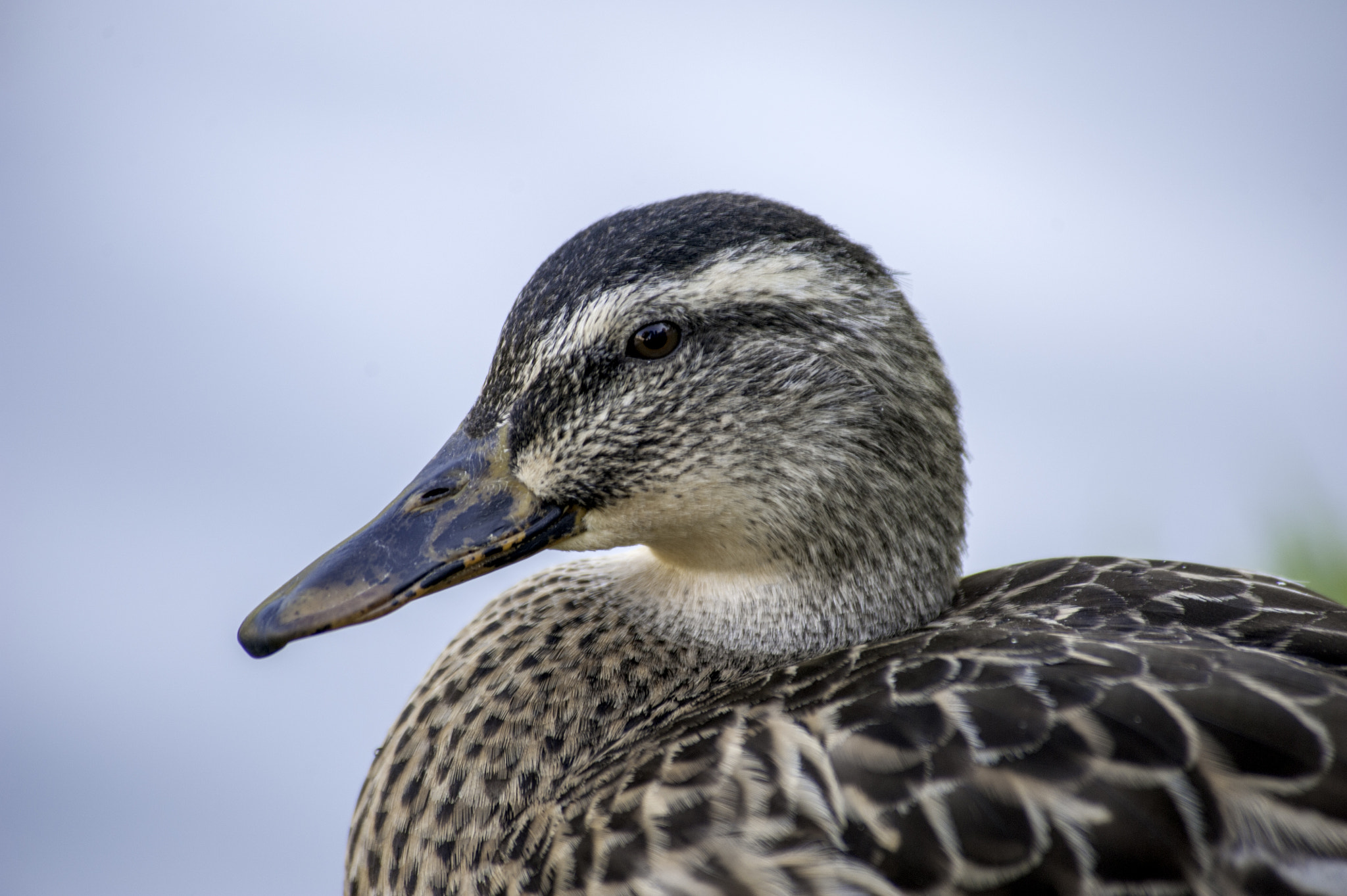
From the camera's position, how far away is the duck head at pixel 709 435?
83 cm

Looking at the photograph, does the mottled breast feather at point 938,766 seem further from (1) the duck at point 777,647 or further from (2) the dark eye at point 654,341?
(2) the dark eye at point 654,341

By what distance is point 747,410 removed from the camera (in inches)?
33.9

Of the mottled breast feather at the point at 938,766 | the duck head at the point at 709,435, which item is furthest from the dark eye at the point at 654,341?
the mottled breast feather at the point at 938,766

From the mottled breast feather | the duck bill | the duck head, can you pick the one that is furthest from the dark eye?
the mottled breast feather

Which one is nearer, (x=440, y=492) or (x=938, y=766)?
(x=938, y=766)

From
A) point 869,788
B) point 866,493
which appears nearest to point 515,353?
point 866,493

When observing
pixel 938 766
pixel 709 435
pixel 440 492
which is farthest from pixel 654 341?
pixel 938 766

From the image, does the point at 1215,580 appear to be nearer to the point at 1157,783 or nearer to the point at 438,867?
the point at 1157,783

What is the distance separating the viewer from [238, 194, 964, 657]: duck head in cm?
83

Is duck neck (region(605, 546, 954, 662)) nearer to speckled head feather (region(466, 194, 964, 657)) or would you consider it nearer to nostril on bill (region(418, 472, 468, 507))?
speckled head feather (region(466, 194, 964, 657))

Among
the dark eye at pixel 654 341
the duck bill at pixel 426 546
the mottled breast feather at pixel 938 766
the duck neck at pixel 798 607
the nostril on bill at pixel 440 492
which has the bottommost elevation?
the mottled breast feather at pixel 938 766

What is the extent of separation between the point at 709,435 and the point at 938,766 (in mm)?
311

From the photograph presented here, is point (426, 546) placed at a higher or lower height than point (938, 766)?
higher

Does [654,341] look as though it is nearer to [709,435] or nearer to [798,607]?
[709,435]
